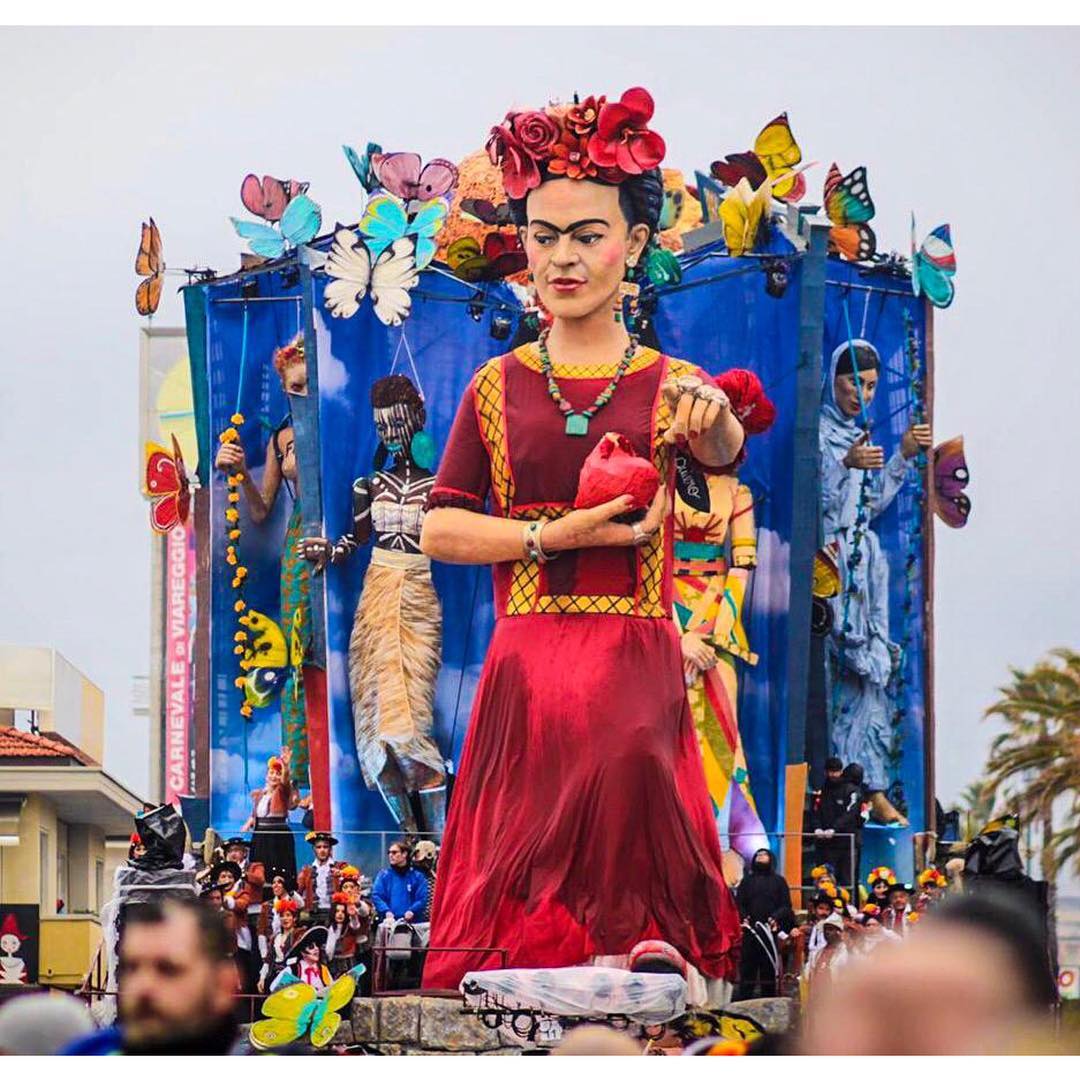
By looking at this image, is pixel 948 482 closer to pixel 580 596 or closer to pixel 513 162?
pixel 580 596

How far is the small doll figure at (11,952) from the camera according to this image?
1546 cm

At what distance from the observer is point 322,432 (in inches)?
636

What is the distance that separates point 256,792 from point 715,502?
378 centimetres

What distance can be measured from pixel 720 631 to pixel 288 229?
4005 mm

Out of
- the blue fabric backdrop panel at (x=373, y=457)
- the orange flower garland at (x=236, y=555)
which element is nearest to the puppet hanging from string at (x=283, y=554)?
the orange flower garland at (x=236, y=555)

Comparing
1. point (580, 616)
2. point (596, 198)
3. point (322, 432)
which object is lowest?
point (580, 616)

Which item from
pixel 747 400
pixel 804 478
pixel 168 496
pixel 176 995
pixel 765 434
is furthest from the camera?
pixel 168 496

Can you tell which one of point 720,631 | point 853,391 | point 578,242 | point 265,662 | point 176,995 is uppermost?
point 578,242

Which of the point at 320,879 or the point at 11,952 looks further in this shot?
the point at 11,952

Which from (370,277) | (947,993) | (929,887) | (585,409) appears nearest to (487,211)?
(370,277)

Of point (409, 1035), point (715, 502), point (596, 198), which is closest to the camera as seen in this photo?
point (409, 1035)

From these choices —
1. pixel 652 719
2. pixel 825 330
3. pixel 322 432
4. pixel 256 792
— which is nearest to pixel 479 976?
pixel 652 719

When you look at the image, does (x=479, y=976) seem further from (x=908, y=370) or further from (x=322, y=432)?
(x=908, y=370)

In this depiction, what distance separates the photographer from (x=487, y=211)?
16.0 m
